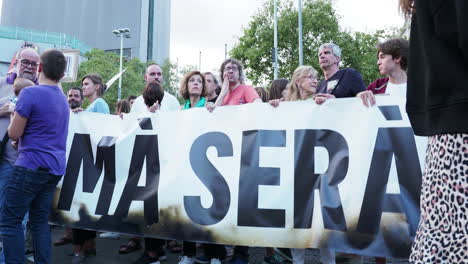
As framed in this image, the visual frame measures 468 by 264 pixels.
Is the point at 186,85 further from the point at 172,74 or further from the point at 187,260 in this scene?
the point at 172,74

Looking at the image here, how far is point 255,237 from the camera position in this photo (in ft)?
12.0

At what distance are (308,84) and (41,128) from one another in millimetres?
2474

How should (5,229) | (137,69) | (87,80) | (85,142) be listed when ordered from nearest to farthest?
(5,229)
(85,142)
(87,80)
(137,69)

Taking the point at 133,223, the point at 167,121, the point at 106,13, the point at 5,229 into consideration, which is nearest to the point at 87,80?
the point at 167,121

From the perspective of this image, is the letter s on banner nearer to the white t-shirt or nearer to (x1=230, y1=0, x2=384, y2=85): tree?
the white t-shirt

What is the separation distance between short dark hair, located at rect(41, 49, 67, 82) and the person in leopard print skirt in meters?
2.94

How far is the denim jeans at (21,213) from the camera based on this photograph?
3187 mm

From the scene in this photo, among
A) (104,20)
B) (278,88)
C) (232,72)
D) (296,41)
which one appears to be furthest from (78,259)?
(104,20)

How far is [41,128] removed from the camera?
10.9ft

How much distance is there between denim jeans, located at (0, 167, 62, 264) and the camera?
10.5 ft

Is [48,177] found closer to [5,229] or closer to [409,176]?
[5,229]

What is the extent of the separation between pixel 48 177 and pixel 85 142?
1.40 meters

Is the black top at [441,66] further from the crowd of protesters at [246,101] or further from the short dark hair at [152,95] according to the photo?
the short dark hair at [152,95]

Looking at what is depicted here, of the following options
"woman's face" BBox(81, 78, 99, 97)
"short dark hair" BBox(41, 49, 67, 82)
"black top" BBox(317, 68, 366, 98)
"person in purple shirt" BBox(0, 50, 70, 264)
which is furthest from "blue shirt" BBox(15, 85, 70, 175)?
"black top" BBox(317, 68, 366, 98)
